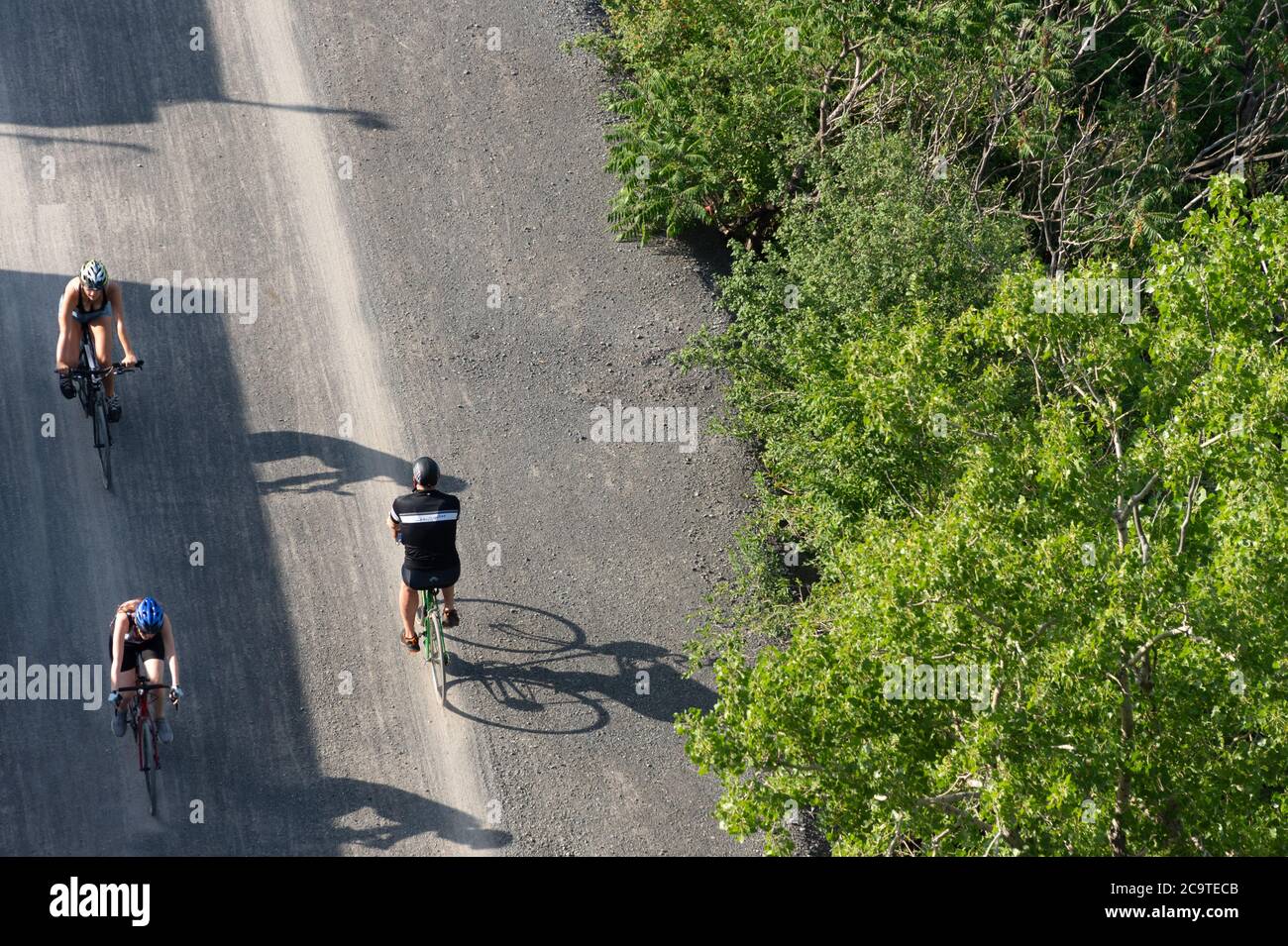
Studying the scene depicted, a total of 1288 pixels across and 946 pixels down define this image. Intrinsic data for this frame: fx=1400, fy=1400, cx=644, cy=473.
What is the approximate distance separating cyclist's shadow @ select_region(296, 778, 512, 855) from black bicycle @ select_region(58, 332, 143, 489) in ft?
16.6

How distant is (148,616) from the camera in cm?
1348

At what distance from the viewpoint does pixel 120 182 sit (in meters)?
20.5

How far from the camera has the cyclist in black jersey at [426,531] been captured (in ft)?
47.7

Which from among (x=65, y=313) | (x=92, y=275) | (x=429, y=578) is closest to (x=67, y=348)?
(x=65, y=313)

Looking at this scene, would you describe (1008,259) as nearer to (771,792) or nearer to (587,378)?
(587,378)

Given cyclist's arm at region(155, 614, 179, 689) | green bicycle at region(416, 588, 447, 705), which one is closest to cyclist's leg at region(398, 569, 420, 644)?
green bicycle at region(416, 588, 447, 705)

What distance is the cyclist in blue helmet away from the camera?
13516mm

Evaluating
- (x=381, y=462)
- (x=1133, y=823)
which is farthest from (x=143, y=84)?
(x=1133, y=823)

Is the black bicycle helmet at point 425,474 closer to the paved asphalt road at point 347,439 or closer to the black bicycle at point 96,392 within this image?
the paved asphalt road at point 347,439

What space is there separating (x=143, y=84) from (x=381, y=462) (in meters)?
8.39

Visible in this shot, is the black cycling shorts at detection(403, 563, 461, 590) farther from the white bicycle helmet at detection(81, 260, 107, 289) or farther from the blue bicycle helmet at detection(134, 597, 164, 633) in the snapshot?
the white bicycle helmet at detection(81, 260, 107, 289)

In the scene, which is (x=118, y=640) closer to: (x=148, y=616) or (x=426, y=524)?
(x=148, y=616)

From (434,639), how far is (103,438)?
4945 millimetres

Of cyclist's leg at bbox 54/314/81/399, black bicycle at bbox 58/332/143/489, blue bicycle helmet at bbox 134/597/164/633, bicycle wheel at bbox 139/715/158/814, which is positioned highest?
cyclist's leg at bbox 54/314/81/399
